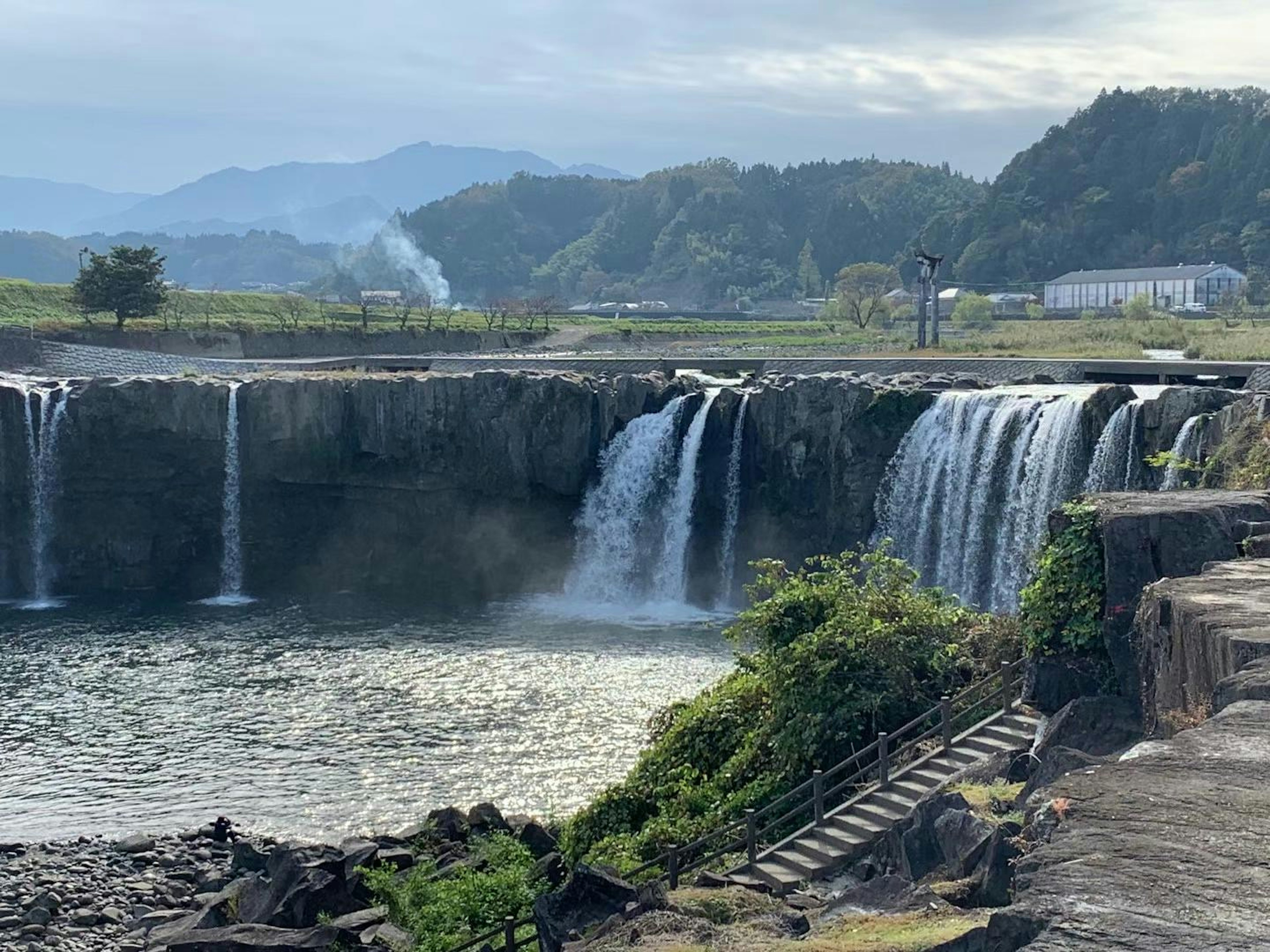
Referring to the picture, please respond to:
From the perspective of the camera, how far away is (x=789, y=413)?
178 ft

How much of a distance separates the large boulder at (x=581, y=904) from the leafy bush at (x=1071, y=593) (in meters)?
7.92

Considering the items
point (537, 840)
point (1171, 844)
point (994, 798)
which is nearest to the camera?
point (1171, 844)

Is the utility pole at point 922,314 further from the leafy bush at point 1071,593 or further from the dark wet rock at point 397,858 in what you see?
the leafy bush at point 1071,593

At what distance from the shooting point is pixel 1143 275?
142 meters

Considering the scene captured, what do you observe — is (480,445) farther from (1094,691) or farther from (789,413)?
(1094,691)

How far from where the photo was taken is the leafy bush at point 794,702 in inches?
1069

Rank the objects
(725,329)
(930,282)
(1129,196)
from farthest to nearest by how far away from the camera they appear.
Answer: (1129,196) < (725,329) < (930,282)

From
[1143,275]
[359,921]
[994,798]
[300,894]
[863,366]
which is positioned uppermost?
[1143,275]

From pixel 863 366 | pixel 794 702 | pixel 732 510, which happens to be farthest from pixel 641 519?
pixel 794 702

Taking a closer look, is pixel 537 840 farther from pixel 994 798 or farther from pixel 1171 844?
pixel 1171 844

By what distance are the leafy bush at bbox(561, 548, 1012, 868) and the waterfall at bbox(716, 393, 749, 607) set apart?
2316cm

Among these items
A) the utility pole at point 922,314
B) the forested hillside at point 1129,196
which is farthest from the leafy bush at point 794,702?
the forested hillside at point 1129,196

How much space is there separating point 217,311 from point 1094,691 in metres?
93.2

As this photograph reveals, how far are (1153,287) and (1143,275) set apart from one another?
2.02 m
